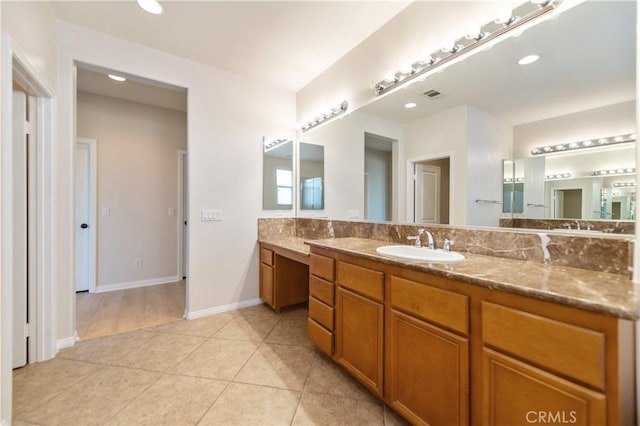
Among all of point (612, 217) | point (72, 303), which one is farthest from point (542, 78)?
point (72, 303)

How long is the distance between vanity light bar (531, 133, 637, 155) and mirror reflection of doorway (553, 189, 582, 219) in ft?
0.71

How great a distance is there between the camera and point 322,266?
192cm

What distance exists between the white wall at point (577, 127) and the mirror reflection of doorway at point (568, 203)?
0.26m

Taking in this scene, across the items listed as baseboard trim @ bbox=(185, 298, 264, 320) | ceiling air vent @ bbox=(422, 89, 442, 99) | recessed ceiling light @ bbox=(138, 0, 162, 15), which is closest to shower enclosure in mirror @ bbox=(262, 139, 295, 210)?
baseboard trim @ bbox=(185, 298, 264, 320)

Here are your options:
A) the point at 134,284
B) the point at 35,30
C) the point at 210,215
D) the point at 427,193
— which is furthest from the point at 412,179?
the point at 134,284

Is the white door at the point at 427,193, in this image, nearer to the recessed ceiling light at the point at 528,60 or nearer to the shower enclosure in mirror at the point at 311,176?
the recessed ceiling light at the point at 528,60

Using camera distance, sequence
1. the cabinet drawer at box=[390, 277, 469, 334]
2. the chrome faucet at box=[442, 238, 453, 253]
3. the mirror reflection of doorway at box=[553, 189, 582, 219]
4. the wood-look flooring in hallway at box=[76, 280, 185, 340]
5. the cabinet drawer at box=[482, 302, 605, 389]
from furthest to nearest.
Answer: the wood-look flooring in hallway at box=[76, 280, 185, 340] < the chrome faucet at box=[442, 238, 453, 253] < the mirror reflection of doorway at box=[553, 189, 582, 219] < the cabinet drawer at box=[390, 277, 469, 334] < the cabinet drawer at box=[482, 302, 605, 389]

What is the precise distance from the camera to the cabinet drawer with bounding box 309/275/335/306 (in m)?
1.83

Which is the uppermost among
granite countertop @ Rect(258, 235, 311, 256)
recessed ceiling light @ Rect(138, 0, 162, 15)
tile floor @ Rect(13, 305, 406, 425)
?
recessed ceiling light @ Rect(138, 0, 162, 15)

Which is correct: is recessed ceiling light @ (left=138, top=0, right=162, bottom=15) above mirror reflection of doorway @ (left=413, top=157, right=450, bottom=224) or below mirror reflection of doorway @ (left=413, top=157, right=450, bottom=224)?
above

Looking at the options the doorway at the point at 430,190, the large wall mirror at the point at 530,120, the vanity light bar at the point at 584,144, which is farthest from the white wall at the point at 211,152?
the vanity light bar at the point at 584,144

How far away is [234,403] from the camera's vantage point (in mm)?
1556

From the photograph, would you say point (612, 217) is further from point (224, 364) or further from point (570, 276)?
point (224, 364)

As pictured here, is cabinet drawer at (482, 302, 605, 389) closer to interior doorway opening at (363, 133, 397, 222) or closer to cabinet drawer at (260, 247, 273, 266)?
interior doorway opening at (363, 133, 397, 222)
